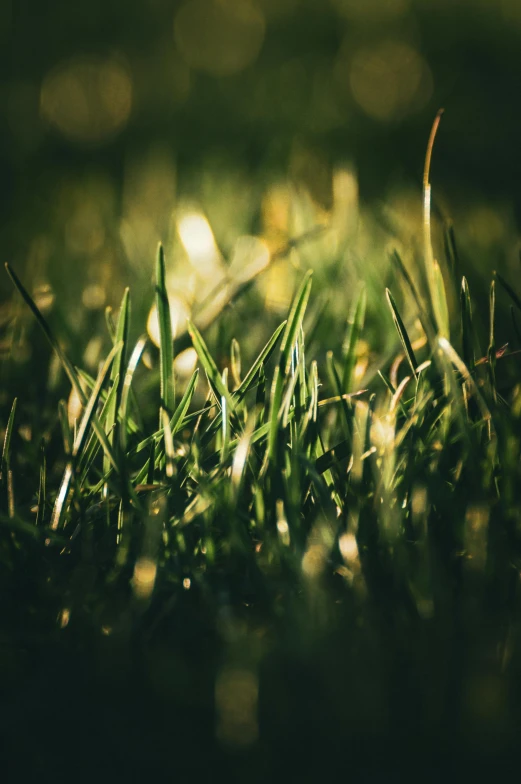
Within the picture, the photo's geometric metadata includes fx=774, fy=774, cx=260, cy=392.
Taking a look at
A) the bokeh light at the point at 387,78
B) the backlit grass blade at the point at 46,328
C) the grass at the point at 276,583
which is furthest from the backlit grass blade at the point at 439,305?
the bokeh light at the point at 387,78

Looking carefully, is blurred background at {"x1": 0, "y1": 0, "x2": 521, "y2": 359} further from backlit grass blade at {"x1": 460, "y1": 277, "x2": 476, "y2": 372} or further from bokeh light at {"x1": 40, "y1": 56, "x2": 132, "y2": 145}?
backlit grass blade at {"x1": 460, "y1": 277, "x2": 476, "y2": 372}

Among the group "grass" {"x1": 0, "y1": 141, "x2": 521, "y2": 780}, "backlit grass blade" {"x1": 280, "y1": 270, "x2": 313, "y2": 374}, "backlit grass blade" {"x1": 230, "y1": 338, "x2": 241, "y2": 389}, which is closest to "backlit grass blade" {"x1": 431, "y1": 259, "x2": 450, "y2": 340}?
"grass" {"x1": 0, "y1": 141, "x2": 521, "y2": 780}

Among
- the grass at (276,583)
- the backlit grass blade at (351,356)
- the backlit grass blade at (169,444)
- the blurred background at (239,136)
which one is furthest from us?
the blurred background at (239,136)

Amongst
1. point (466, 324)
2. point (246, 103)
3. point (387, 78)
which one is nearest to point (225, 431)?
point (466, 324)

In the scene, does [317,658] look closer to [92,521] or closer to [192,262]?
[92,521]

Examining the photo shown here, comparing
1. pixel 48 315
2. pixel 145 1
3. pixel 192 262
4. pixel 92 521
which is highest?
pixel 145 1

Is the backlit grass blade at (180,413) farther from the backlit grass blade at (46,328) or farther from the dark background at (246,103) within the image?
the dark background at (246,103)

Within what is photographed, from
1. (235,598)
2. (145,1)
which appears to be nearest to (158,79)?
(145,1)
